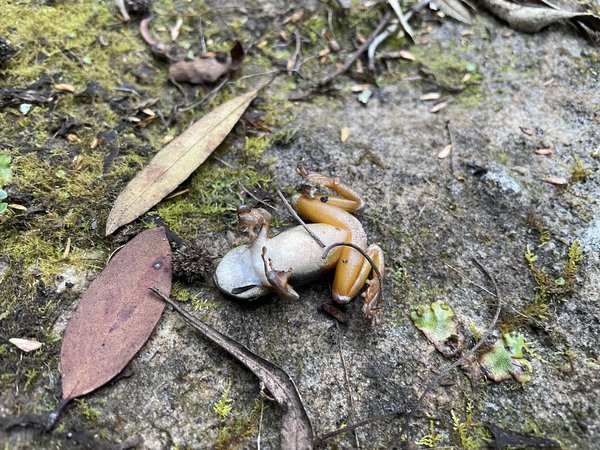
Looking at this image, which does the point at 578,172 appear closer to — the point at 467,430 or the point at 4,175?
the point at 467,430

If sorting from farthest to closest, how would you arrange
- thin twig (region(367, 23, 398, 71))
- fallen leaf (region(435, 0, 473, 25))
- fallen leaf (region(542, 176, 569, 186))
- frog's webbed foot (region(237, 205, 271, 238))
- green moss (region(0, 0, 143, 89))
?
fallen leaf (region(435, 0, 473, 25)) → thin twig (region(367, 23, 398, 71)) → green moss (region(0, 0, 143, 89)) → fallen leaf (region(542, 176, 569, 186)) → frog's webbed foot (region(237, 205, 271, 238))

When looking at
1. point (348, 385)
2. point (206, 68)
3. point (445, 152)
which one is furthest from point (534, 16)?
point (348, 385)

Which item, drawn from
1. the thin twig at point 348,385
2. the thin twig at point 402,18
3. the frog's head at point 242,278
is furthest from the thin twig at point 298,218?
the thin twig at point 402,18

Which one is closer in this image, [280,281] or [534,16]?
[280,281]

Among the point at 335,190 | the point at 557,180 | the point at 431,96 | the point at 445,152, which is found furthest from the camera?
the point at 431,96

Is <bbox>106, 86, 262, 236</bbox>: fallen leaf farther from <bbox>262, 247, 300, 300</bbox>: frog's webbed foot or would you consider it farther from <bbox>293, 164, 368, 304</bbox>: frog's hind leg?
<bbox>262, 247, 300, 300</bbox>: frog's webbed foot

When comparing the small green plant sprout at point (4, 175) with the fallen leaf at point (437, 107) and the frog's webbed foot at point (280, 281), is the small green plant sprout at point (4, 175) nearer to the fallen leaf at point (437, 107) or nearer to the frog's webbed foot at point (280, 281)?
the frog's webbed foot at point (280, 281)

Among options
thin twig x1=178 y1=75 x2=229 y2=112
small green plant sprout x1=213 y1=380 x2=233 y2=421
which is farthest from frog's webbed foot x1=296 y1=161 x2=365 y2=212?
small green plant sprout x1=213 y1=380 x2=233 y2=421
